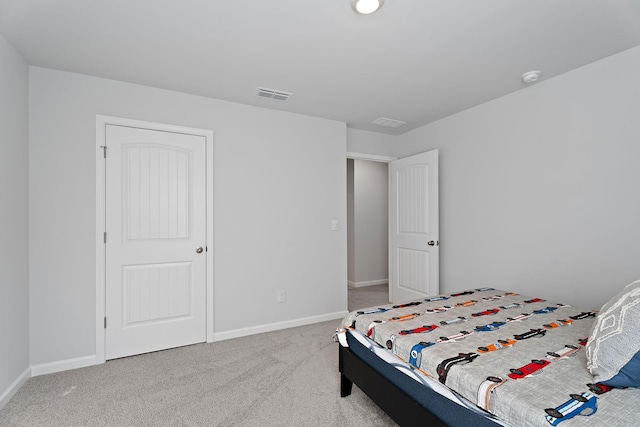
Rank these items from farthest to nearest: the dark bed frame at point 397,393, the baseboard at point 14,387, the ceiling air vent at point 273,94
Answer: the ceiling air vent at point 273,94 → the baseboard at point 14,387 → the dark bed frame at point 397,393

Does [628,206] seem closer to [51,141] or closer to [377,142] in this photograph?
[377,142]

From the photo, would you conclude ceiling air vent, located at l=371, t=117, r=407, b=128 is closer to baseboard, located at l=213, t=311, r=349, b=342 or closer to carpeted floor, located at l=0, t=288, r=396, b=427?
baseboard, located at l=213, t=311, r=349, b=342

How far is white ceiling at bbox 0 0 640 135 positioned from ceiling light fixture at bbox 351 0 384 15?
0.21ft

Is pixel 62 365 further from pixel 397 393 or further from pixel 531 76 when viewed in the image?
pixel 531 76

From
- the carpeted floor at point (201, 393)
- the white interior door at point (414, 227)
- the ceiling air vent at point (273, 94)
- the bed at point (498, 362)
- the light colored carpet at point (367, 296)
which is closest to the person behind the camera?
the bed at point (498, 362)

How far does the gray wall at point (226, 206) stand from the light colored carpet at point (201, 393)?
0.39 metres

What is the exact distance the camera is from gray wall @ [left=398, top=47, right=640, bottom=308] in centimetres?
229

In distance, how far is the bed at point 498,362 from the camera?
1116mm

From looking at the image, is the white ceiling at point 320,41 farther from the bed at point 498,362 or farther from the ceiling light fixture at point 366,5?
the bed at point 498,362

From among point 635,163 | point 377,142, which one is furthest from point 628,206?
point 377,142

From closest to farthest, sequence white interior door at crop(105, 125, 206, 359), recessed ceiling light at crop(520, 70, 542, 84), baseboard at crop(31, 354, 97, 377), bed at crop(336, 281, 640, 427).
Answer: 1. bed at crop(336, 281, 640, 427)
2. baseboard at crop(31, 354, 97, 377)
3. recessed ceiling light at crop(520, 70, 542, 84)
4. white interior door at crop(105, 125, 206, 359)

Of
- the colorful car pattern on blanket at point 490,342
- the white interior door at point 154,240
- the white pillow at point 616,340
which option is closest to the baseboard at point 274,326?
the white interior door at point 154,240

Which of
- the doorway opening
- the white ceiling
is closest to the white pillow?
the white ceiling

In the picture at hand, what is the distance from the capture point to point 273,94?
301cm
